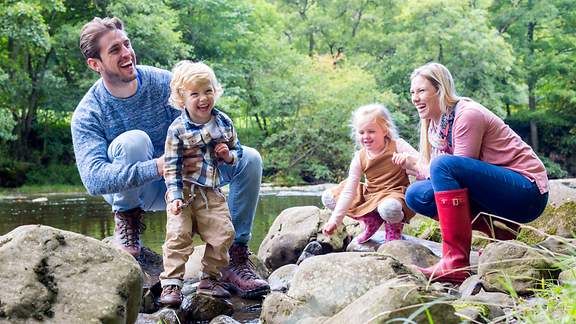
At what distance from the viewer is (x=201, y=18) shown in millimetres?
22578

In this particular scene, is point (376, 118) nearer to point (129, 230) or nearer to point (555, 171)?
point (129, 230)

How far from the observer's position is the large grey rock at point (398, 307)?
2049mm

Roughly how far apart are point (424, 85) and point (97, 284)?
1.86m

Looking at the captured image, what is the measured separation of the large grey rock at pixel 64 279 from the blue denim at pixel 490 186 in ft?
4.76

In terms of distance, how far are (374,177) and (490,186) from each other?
1002 mm

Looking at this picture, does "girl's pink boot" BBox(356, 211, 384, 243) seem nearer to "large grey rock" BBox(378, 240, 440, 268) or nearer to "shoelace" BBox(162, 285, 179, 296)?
"large grey rock" BBox(378, 240, 440, 268)

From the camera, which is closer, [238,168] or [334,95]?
[238,168]

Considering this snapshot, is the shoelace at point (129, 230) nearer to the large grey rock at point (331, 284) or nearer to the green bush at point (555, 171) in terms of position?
the large grey rock at point (331, 284)

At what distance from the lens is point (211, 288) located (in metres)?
3.28

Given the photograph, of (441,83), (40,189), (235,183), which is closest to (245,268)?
(235,183)

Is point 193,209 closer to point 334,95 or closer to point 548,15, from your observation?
point 334,95

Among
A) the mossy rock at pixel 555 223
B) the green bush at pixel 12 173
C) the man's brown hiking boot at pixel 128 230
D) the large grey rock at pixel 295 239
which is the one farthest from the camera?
the green bush at pixel 12 173

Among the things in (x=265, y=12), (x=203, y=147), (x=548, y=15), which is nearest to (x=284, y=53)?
(x=265, y=12)

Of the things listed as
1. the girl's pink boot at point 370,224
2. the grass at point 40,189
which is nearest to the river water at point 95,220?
the girl's pink boot at point 370,224
